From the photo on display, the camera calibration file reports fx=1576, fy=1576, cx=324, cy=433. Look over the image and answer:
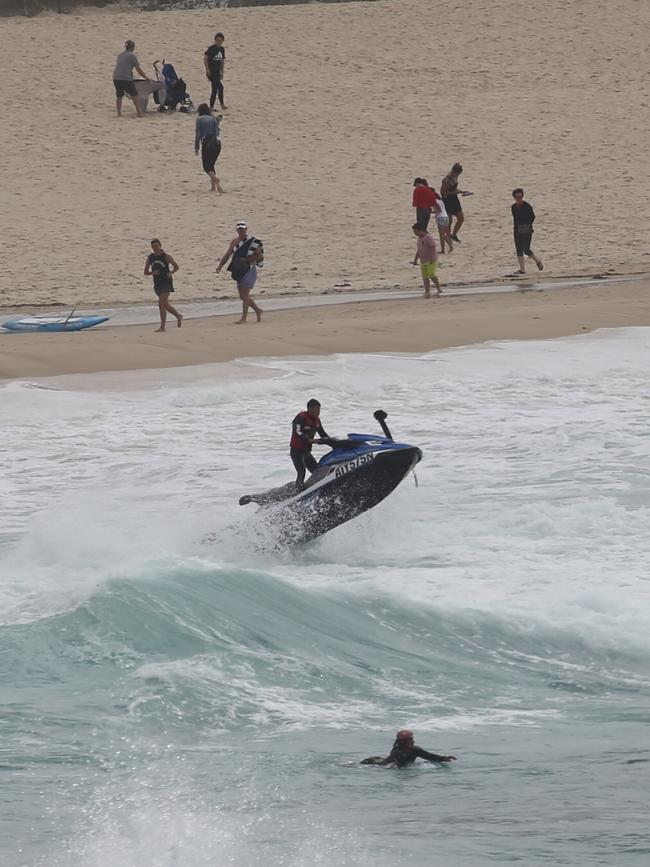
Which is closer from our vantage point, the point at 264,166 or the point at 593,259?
the point at 593,259

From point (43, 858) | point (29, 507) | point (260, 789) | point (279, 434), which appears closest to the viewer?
point (43, 858)

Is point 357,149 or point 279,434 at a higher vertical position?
Answer: point 357,149

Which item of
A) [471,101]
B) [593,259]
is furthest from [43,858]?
[471,101]

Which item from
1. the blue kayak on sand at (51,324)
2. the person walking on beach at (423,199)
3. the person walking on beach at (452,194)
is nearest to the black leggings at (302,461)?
the blue kayak on sand at (51,324)

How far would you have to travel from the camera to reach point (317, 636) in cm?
1073

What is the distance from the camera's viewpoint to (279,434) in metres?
16.6

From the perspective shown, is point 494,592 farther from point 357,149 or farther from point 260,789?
point 357,149

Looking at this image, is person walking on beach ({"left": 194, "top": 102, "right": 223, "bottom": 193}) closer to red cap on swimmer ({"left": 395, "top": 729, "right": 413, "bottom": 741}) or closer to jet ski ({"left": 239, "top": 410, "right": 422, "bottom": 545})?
jet ski ({"left": 239, "top": 410, "right": 422, "bottom": 545})

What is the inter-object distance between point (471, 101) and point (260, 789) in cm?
2871

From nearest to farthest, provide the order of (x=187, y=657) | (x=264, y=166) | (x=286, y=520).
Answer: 1. (x=187, y=657)
2. (x=286, y=520)
3. (x=264, y=166)

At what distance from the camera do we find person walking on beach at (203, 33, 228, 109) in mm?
31594

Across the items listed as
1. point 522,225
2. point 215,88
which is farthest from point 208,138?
point 522,225

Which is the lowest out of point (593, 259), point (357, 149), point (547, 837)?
point (547, 837)

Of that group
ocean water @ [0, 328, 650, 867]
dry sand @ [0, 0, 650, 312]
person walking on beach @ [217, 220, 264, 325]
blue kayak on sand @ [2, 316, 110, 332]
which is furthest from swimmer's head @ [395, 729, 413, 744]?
blue kayak on sand @ [2, 316, 110, 332]
